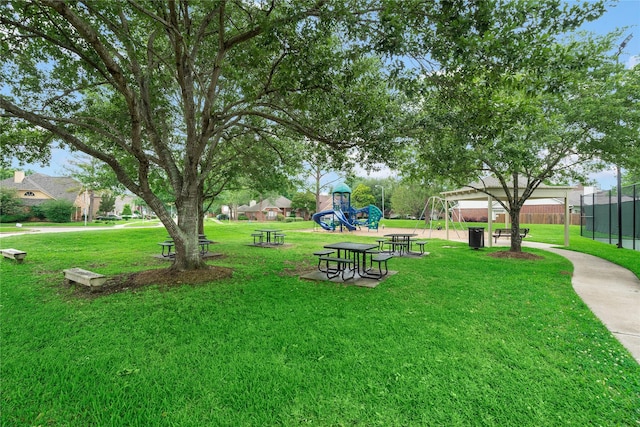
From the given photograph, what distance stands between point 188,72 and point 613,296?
35.5ft

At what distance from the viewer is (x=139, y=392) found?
2.90m

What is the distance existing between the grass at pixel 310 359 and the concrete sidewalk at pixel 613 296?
0.25 meters

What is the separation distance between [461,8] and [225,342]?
224 inches

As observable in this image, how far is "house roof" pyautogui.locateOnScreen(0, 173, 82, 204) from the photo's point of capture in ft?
127

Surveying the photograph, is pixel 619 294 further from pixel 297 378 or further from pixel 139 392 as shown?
pixel 139 392

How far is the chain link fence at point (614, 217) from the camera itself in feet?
40.8

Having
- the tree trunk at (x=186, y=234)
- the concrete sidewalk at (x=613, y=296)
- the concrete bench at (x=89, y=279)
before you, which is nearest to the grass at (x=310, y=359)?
the concrete sidewalk at (x=613, y=296)

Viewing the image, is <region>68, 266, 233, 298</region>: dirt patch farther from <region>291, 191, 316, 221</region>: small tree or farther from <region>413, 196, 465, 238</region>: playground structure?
<region>291, 191, 316, 221</region>: small tree

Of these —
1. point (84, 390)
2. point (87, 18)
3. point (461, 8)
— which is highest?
point (87, 18)

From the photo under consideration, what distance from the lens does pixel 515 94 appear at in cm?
771

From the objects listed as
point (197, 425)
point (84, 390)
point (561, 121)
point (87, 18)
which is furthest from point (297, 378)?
point (561, 121)

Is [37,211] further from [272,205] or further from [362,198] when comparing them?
[362,198]

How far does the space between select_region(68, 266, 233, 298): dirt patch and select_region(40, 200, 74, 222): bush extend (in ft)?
118

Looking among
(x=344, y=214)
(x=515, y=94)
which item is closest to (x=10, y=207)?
(x=344, y=214)
